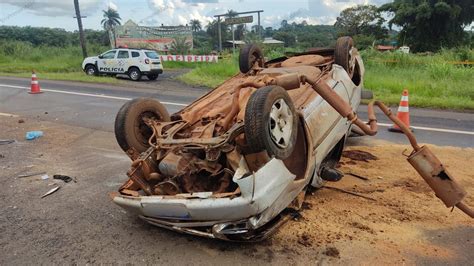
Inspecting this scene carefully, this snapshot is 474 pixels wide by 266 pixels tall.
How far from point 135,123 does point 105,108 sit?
22.5 ft

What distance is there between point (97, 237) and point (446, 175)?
124 inches

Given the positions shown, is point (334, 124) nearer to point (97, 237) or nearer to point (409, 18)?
point (97, 237)

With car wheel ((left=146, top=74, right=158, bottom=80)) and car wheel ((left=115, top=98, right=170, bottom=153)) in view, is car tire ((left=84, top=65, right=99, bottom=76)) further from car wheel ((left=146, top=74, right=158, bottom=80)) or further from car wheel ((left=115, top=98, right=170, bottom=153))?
car wheel ((left=115, top=98, right=170, bottom=153))

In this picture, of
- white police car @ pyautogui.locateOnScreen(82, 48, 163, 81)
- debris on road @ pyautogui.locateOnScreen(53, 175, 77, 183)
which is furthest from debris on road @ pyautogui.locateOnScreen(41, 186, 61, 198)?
white police car @ pyautogui.locateOnScreen(82, 48, 163, 81)

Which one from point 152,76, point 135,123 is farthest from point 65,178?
point 152,76

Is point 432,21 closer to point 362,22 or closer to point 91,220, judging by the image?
point 362,22

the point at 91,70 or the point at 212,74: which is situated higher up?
the point at 91,70

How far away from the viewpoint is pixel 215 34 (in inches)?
3093

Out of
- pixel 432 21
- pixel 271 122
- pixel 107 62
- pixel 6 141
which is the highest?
pixel 432 21

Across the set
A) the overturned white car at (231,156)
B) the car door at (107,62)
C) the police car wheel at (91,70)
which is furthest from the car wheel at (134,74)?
the overturned white car at (231,156)

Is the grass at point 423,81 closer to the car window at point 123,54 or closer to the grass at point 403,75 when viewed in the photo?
the grass at point 403,75

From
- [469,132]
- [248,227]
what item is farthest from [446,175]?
[469,132]

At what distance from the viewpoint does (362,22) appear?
57406 mm

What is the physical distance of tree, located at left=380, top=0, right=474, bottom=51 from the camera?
33.0 meters
